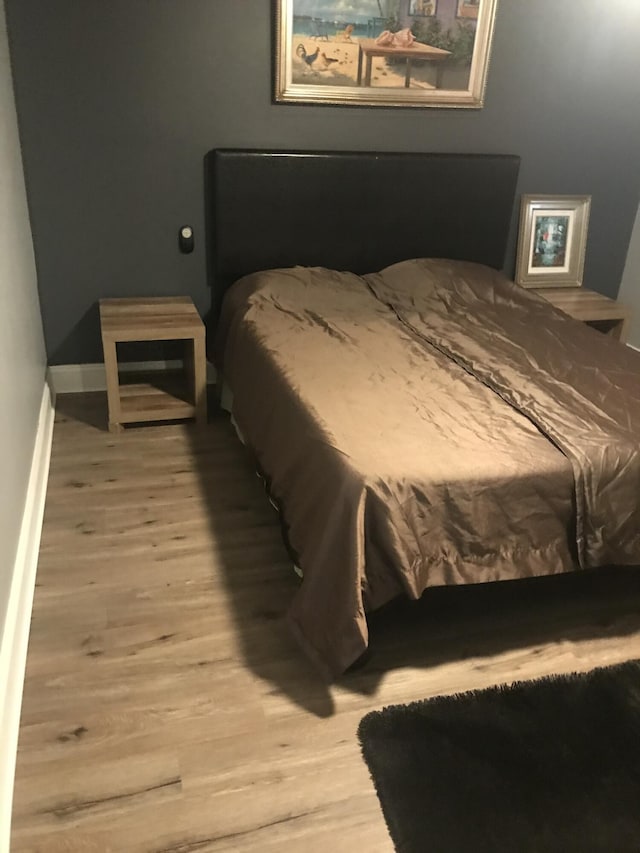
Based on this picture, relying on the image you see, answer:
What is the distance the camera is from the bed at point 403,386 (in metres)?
1.80

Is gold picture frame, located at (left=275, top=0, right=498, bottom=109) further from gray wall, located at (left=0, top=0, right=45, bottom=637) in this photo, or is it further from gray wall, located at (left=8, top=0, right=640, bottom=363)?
gray wall, located at (left=0, top=0, right=45, bottom=637)

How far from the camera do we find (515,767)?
5.39ft

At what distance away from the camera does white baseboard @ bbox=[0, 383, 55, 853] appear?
4.91 ft

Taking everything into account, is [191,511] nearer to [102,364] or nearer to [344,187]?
[102,364]

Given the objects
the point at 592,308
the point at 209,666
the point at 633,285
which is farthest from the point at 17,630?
the point at 633,285

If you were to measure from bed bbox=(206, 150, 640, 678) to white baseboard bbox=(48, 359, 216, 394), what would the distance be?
1.21 ft

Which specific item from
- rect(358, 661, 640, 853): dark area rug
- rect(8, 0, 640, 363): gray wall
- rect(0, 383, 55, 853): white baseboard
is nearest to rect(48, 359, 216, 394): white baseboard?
rect(8, 0, 640, 363): gray wall

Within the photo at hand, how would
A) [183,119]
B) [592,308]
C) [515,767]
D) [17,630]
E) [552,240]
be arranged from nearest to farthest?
[515,767] → [17,630] → [183,119] → [592,308] → [552,240]

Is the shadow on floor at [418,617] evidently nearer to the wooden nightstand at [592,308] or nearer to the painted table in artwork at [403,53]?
the wooden nightstand at [592,308]

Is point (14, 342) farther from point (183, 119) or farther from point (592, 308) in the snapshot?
point (592, 308)

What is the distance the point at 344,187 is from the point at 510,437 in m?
1.72

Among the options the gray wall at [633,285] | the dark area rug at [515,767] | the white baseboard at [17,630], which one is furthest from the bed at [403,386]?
the gray wall at [633,285]

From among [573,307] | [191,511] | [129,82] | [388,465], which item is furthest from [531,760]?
[129,82]

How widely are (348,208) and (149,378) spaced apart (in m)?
1.22
